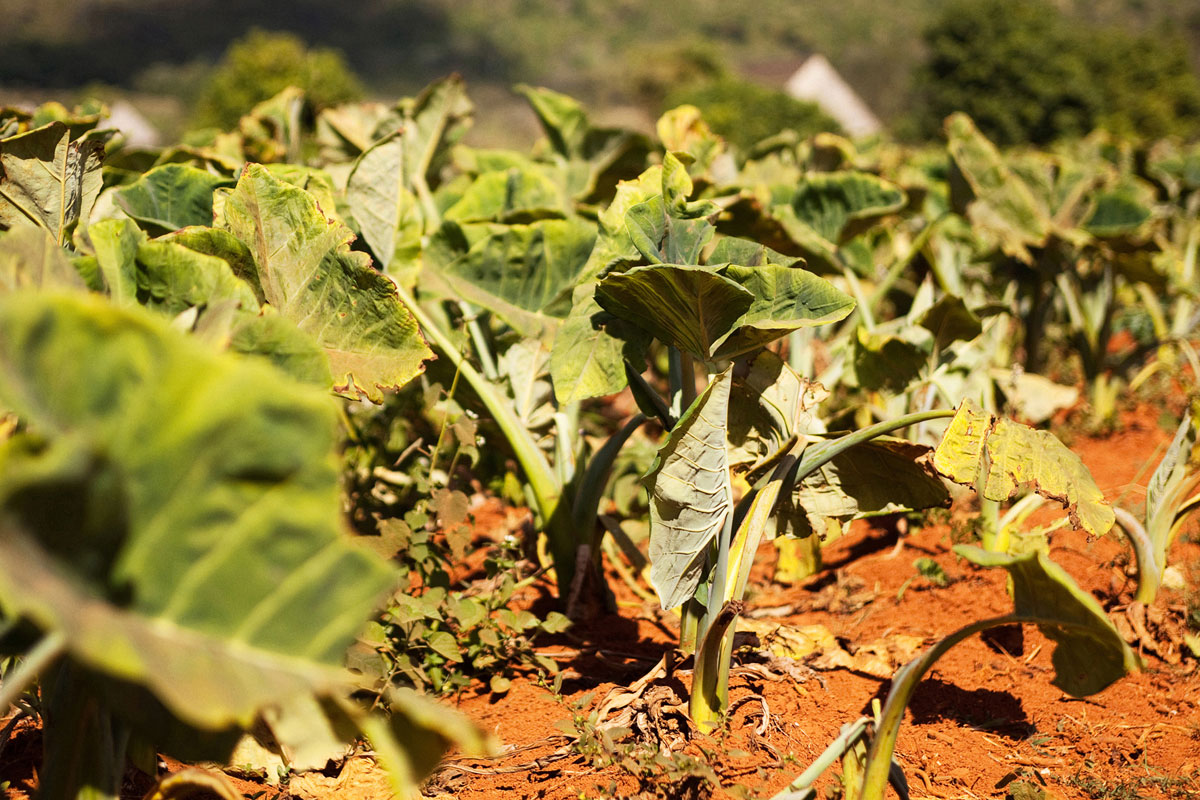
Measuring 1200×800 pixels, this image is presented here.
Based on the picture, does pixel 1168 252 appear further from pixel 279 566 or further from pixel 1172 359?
pixel 279 566

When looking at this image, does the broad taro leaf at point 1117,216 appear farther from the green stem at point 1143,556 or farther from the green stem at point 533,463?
the green stem at point 533,463

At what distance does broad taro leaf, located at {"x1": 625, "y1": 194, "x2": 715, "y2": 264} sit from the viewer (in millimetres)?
1443

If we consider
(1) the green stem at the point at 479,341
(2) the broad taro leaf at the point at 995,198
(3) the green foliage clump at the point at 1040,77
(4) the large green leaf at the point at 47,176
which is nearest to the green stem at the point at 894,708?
(1) the green stem at the point at 479,341

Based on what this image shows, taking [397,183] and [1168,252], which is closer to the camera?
[397,183]

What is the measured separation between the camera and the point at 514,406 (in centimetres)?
224

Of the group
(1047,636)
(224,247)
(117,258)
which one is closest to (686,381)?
(1047,636)

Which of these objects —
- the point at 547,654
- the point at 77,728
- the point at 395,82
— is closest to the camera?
the point at 77,728

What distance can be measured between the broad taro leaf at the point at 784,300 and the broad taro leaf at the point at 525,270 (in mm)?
685

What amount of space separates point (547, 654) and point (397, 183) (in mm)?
1125

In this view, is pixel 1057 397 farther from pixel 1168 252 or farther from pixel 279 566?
pixel 279 566

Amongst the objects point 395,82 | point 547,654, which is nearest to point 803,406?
point 547,654

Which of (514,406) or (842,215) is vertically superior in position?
(842,215)

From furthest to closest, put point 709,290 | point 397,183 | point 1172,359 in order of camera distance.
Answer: point 1172,359 < point 397,183 < point 709,290

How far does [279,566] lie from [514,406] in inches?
57.4
